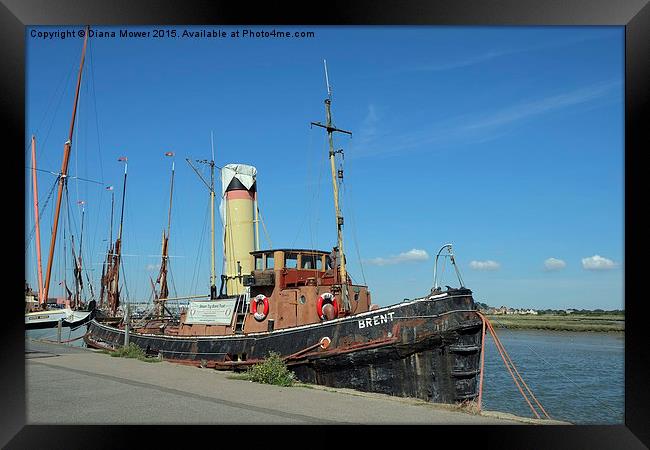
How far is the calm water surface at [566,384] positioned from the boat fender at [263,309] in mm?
6369

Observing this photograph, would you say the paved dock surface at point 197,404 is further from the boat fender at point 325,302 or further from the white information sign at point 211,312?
the white information sign at point 211,312

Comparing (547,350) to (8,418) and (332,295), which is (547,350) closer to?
(332,295)

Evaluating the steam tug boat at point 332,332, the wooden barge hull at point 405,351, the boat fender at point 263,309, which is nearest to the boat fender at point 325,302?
the steam tug boat at point 332,332

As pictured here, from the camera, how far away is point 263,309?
15.1m

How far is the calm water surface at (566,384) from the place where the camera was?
49.5 feet

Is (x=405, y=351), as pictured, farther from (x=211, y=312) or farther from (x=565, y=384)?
(x=565, y=384)

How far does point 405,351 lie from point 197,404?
5391 millimetres

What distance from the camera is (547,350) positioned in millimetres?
30375

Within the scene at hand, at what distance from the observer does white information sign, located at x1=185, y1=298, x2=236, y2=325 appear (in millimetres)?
16656

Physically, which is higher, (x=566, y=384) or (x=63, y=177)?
(x=63, y=177)

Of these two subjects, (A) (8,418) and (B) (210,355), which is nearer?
(A) (8,418)
